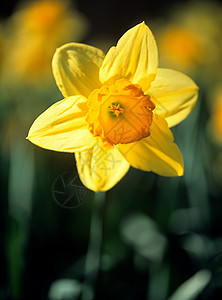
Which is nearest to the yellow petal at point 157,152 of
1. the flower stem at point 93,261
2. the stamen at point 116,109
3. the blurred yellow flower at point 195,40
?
the stamen at point 116,109

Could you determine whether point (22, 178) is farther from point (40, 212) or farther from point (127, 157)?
point (127, 157)

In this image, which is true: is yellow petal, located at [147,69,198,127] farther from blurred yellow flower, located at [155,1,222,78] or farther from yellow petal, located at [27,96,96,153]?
blurred yellow flower, located at [155,1,222,78]

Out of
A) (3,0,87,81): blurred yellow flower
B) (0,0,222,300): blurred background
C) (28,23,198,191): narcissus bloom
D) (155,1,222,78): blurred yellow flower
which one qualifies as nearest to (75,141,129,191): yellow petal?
(28,23,198,191): narcissus bloom

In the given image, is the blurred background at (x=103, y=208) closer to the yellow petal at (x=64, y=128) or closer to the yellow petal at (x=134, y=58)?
the yellow petal at (x=64, y=128)

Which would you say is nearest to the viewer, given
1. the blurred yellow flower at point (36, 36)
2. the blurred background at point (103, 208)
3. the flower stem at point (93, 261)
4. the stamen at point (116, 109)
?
the stamen at point (116, 109)

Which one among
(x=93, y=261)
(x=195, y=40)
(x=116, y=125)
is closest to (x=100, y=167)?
(x=116, y=125)
